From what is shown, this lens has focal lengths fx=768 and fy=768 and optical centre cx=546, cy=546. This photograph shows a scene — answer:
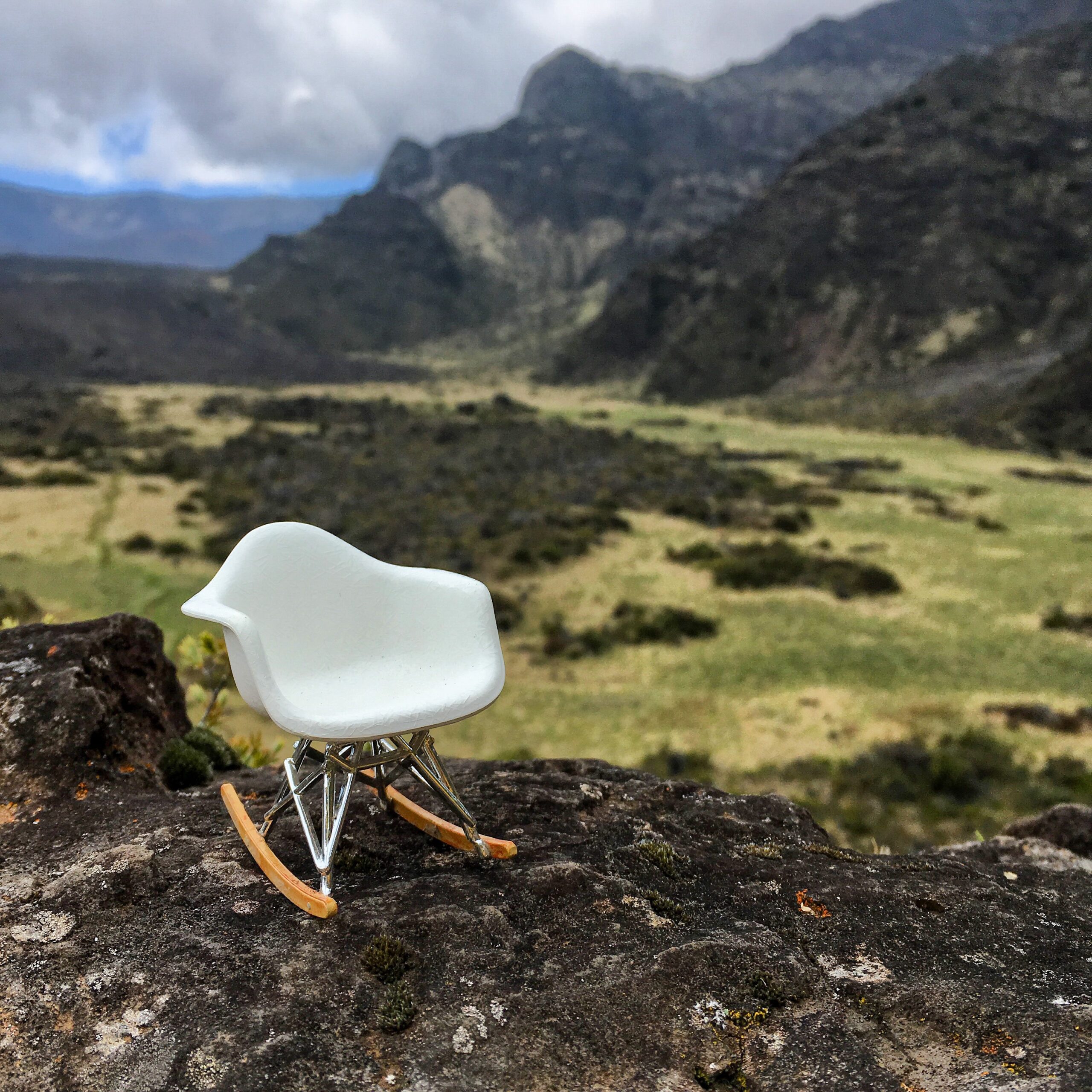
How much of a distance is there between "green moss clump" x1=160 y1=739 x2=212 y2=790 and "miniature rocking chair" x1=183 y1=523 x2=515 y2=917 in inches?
50.4

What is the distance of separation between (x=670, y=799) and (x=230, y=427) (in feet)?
136

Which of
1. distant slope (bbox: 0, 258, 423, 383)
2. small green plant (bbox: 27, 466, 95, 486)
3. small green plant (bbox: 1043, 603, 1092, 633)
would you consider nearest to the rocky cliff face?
small green plant (bbox: 1043, 603, 1092, 633)

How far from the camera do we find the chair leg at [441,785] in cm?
378

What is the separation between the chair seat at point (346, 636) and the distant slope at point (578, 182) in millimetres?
107861

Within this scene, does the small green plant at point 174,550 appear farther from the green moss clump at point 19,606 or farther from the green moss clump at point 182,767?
the green moss clump at point 182,767

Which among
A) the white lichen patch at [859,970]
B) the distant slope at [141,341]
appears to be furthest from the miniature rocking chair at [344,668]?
the distant slope at [141,341]

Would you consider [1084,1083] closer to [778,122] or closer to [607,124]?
[778,122]

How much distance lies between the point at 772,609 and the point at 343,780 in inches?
505

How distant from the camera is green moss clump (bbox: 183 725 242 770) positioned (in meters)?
5.79

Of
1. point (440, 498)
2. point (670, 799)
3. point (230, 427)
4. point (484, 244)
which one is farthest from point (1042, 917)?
point (484, 244)

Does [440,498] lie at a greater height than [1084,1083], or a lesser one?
lesser

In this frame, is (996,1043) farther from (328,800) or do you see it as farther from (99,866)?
(99,866)

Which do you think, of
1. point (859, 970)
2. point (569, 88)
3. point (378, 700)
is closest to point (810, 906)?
point (859, 970)

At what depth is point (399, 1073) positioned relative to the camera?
253 cm
